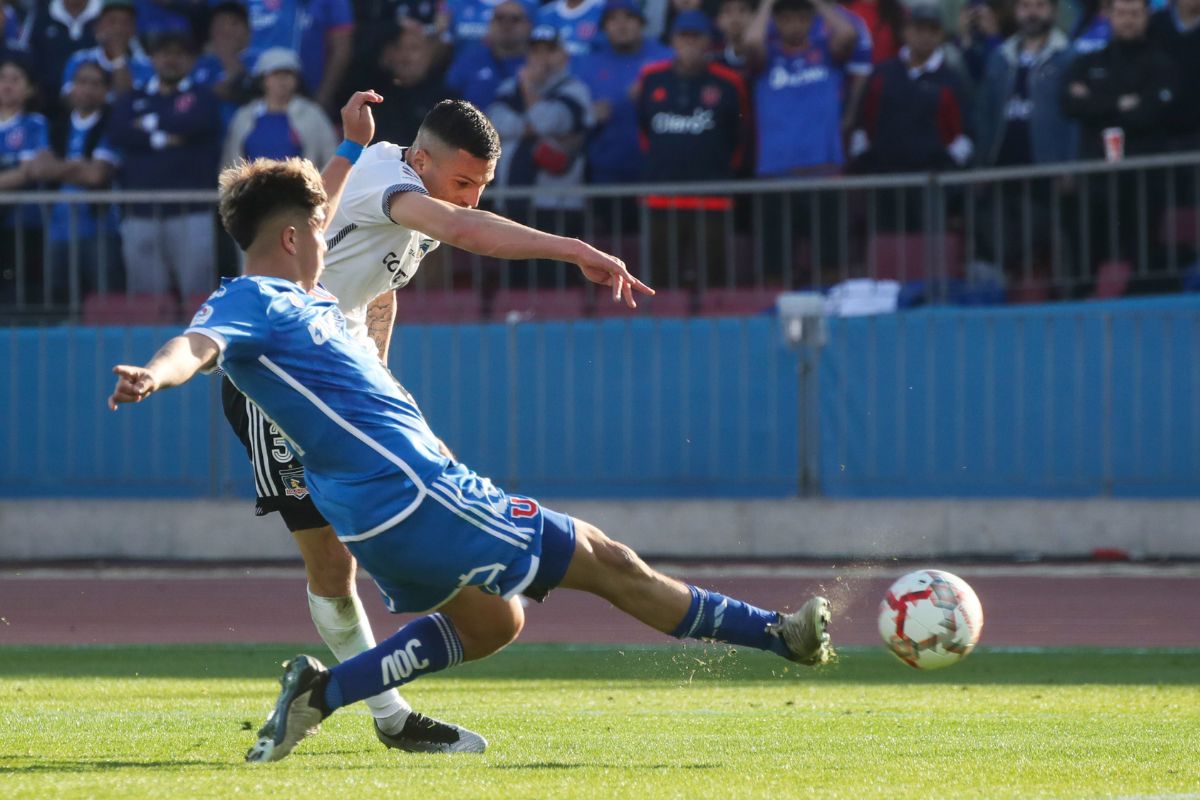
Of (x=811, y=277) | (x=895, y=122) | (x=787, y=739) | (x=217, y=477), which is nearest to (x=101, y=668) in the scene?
(x=787, y=739)

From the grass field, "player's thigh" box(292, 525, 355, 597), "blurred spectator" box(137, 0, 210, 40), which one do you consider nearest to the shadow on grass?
the grass field

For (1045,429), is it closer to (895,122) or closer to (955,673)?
(895,122)

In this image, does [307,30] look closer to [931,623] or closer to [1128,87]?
[1128,87]

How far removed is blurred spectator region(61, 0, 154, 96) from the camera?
606 inches

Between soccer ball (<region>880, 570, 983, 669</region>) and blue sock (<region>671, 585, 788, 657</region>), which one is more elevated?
blue sock (<region>671, 585, 788, 657</region>)

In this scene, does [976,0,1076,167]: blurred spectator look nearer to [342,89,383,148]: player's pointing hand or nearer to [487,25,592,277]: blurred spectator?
[487,25,592,277]: blurred spectator

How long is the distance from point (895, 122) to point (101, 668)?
24.0ft

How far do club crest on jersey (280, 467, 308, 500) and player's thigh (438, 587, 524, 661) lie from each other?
809 millimetres

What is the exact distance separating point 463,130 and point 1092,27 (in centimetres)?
865

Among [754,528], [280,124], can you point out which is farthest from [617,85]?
[754,528]

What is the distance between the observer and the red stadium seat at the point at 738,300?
1332 cm

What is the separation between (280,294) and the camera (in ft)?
17.2

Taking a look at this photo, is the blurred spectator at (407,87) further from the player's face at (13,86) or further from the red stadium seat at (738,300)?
the player's face at (13,86)

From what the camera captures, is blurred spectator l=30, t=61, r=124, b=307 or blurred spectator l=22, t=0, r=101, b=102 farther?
blurred spectator l=22, t=0, r=101, b=102
